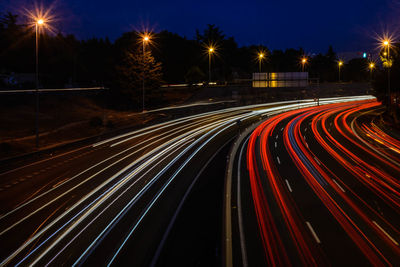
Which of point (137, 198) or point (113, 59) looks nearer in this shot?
point (137, 198)

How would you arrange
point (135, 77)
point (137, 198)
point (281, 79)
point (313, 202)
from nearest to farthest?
1. point (313, 202)
2. point (137, 198)
3. point (135, 77)
4. point (281, 79)

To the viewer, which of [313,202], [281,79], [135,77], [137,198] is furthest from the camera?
[281,79]

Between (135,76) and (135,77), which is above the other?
(135,76)

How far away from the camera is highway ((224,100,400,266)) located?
1085cm

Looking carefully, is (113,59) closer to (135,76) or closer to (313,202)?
(135,76)

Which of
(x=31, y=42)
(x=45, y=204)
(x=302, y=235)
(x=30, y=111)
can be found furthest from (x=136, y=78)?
(x=302, y=235)

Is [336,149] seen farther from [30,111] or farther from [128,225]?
[30,111]

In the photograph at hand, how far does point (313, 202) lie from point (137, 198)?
8416 millimetres

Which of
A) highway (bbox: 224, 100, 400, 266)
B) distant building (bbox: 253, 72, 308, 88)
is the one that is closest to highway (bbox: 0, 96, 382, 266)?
highway (bbox: 224, 100, 400, 266)

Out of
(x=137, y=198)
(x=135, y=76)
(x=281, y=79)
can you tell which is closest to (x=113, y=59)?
(x=135, y=76)

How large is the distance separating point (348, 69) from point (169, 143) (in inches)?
4933

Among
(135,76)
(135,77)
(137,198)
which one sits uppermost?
(135,76)

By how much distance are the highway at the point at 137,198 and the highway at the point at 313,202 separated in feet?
0.26

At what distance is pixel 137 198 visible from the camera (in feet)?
53.3
